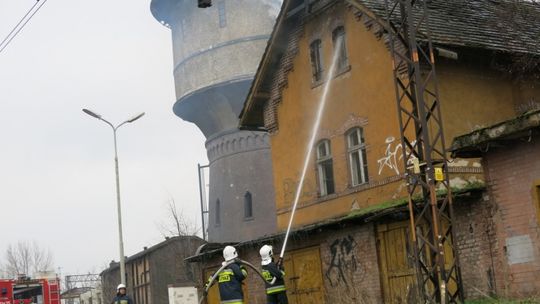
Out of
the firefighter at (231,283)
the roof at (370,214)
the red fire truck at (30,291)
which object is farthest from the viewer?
the red fire truck at (30,291)

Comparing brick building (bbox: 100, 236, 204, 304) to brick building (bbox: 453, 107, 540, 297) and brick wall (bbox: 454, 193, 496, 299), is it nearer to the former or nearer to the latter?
brick wall (bbox: 454, 193, 496, 299)

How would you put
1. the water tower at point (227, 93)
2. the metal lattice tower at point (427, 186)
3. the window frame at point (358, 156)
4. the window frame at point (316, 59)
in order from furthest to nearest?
the water tower at point (227, 93)
the window frame at point (316, 59)
the window frame at point (358, 156)
the metal lattice tower at point (427, 186)

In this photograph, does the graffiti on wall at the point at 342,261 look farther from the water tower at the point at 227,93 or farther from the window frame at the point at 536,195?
the water tower at the point at 227,93

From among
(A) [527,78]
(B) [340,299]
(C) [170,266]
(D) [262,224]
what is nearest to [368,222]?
(B) [340,299]

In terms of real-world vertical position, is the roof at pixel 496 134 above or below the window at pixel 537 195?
above

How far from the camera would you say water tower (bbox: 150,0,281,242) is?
3738cm

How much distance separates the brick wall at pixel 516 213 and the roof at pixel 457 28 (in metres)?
4.50

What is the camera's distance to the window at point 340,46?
22.8 meters

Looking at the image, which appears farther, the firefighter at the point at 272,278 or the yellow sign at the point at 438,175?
the yellow sign at the point at 438,175

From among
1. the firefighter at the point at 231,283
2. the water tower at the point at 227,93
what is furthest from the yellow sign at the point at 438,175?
the water tower at the point at 227,93

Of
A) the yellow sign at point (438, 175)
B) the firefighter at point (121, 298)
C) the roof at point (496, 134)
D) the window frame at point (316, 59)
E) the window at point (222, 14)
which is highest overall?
the window at point (222, 14)

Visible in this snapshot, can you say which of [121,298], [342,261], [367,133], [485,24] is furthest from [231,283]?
[485,24]

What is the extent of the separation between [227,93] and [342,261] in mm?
17567

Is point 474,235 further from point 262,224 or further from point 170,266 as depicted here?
point 170,266
